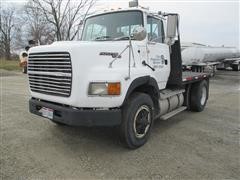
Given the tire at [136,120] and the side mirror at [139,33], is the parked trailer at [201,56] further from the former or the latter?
the side mirror at [139,33]

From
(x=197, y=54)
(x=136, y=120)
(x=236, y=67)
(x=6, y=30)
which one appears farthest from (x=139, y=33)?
(x=6, y=30)

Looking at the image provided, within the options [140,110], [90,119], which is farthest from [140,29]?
[90,119]

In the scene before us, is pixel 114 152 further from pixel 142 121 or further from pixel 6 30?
pixel 6 30

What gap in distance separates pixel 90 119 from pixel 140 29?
1699mm

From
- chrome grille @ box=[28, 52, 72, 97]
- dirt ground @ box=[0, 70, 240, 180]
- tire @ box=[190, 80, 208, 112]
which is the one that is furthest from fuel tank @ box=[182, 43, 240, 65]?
chrome grille @ box=[28, 52, 72, 97]

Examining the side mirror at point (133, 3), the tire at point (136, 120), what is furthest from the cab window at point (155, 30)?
the tire at point (136, 120)

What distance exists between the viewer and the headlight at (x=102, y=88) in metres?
4.11

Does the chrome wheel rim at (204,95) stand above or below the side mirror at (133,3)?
below

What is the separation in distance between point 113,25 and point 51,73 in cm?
173

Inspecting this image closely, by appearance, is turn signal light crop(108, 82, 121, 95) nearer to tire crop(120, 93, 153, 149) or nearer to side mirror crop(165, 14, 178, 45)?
tire crop(120, 93, 153, 149)

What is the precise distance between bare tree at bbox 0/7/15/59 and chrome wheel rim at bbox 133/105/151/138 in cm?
5444

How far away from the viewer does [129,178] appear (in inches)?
148

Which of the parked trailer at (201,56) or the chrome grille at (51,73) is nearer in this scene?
the chrome grille at (51,73)

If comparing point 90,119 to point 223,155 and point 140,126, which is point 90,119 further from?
point 223,155
